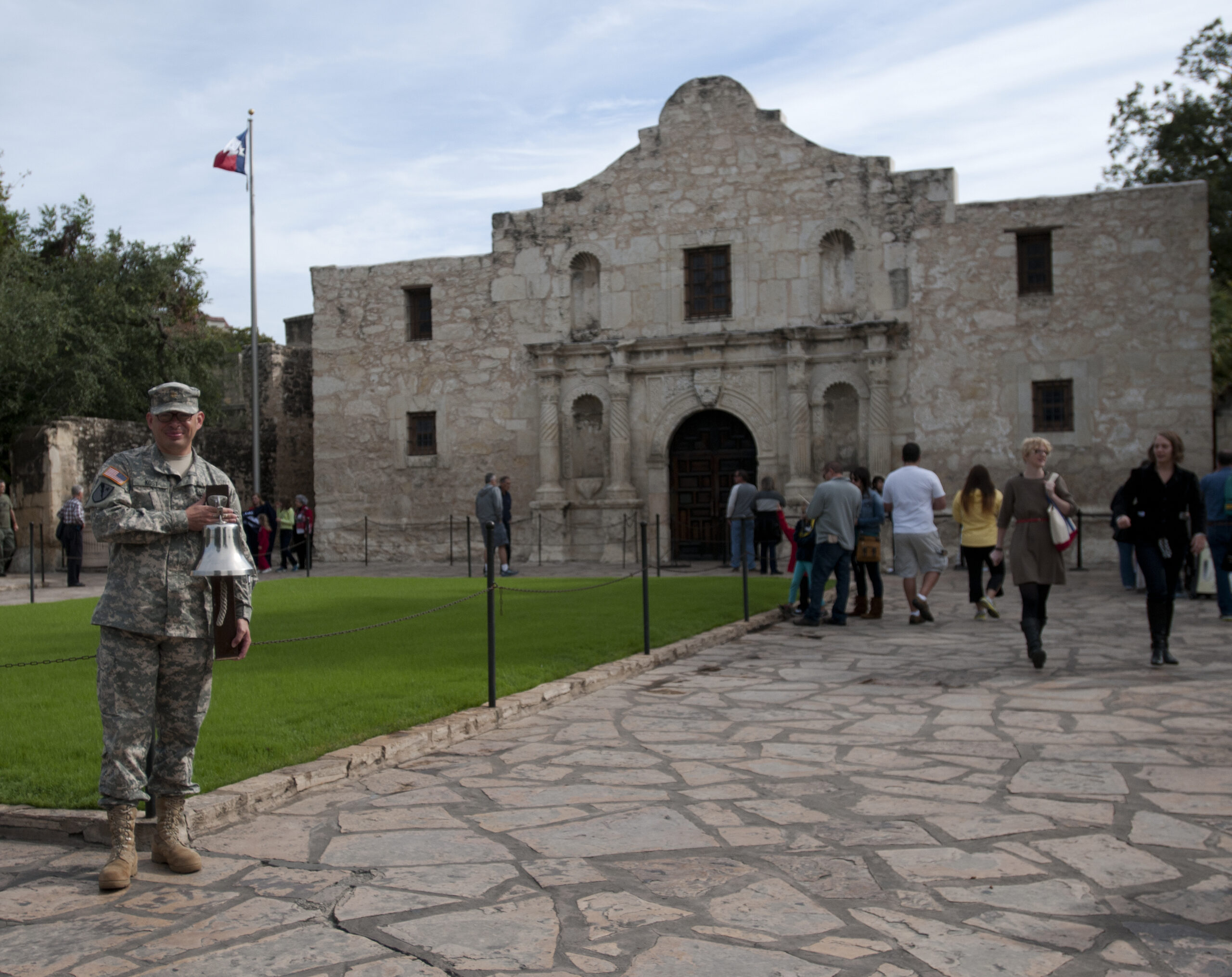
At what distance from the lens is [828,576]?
11.3 meters

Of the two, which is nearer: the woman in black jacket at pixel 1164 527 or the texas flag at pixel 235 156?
the woman in black jacket at pixel 1164 527

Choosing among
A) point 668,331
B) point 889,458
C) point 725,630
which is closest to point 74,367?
point 668,331

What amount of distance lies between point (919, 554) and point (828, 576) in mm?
917

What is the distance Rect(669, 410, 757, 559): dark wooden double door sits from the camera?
20.1 metres

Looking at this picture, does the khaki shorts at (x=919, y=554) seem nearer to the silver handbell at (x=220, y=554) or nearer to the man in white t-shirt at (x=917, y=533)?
the man in white t-shirt at (x=917, y=533)

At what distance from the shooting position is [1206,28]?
2638cm

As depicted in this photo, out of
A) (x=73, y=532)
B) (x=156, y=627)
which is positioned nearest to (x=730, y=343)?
(x=73, y=532)

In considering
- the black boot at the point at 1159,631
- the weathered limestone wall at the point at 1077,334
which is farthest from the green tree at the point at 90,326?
the black boot at the point at 1159,631

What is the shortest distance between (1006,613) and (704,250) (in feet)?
34.5

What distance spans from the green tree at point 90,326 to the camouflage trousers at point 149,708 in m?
20.4

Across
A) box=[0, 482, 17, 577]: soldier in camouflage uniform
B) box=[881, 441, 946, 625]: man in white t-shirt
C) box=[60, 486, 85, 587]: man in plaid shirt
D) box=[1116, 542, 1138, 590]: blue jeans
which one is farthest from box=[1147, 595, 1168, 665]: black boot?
box=[0, 482, 17, 577]: soldier in camouflage uniform

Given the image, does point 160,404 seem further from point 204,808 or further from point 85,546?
point 85,546

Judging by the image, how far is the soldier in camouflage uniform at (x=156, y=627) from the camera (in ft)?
13.3

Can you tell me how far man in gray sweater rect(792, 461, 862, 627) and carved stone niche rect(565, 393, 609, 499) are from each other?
9.75 meters
